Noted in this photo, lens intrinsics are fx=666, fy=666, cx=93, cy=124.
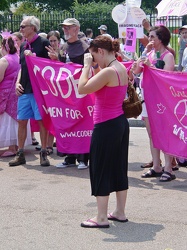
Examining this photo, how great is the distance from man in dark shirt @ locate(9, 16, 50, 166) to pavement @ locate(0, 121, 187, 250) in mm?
181

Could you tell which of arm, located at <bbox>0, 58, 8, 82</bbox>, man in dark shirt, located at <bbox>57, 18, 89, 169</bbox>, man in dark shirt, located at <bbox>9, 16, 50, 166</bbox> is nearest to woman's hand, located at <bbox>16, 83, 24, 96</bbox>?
man in dark shirt, located at <bbox>9, 16, 50, 166</bbox>

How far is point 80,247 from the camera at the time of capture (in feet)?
18.1

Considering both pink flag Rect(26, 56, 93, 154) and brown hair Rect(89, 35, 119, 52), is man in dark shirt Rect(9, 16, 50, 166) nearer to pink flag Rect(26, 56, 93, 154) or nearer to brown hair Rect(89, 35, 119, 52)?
pink flag Rect(26, 56, 93, 154)

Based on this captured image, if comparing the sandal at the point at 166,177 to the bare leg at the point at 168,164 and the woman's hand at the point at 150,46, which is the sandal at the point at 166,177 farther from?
the woman's hand at the point at 150,46

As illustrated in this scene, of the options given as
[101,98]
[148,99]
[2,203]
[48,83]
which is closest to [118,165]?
[101,98]

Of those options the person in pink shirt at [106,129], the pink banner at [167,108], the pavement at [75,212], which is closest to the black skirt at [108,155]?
the person in pink shirt at [106,129]

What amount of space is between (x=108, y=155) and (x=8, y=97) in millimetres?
3900

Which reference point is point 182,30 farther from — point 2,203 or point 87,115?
point 2,203

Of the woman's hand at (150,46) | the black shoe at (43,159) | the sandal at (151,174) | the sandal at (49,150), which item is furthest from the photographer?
the sandal at (49,150)

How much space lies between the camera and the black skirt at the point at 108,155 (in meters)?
6.02

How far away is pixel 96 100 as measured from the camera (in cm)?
607

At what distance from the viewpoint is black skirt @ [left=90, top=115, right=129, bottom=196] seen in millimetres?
6023

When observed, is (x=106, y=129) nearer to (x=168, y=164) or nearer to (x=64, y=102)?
(x=168, y=164)

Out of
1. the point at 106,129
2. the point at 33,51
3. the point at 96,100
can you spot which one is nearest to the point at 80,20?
the point at 33,51
